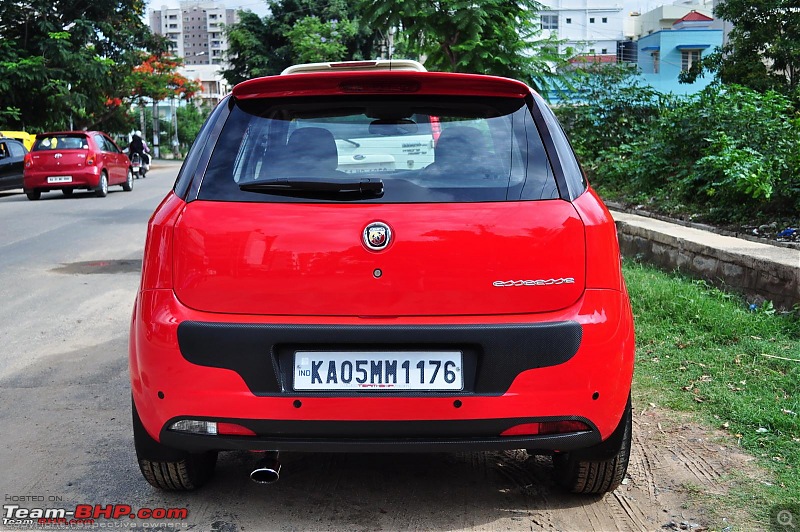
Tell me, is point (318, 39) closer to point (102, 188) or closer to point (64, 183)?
point (102, 188)

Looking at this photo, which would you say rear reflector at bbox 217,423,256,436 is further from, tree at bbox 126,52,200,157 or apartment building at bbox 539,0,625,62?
apartment building at bbox 539,0,625,62

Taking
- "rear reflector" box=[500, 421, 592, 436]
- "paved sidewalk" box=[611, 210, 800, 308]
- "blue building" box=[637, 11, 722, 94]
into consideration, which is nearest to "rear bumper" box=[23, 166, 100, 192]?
"paved sidewalk" box=[611, 210, 800, 308]

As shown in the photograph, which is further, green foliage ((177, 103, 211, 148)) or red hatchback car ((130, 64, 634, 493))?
green foliage ((177, 103, 211, 148))

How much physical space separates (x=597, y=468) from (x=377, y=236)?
4.02 ft

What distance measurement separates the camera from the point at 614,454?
328 cm

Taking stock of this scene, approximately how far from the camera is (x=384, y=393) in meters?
2.96

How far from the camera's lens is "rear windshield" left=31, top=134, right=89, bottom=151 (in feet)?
71.4

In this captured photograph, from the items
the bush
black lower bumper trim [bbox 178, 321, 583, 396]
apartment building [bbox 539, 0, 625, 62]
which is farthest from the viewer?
apartment building [bbox 539, 0, 625, 62]

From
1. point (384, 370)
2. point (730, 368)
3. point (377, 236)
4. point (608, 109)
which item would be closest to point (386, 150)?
point (377, 236)

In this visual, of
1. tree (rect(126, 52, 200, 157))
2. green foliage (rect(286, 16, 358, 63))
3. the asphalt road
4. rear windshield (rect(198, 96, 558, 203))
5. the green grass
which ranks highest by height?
green foliage (rect(286, 16, 358, 63))

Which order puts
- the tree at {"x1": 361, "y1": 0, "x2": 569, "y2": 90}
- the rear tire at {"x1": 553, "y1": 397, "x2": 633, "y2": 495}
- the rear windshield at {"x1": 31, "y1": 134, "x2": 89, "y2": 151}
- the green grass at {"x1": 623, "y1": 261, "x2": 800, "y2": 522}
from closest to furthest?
the rear tire at {"x1": 553, "y1": 397, "x2": 633, "y2": 495} < the green grass at {"x1": 623, "y1": 261, "x2": 800, "y2": 522} < the tree at {"x1": 361, "y1": 0, "x2": 569, "y2": 90} < the rear windshield at {"x1": 31, "y1": 134, "x2": 89, "y2": 151}

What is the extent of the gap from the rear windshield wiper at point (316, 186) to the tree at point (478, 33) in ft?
34.1

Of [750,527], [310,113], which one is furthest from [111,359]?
[750,527]

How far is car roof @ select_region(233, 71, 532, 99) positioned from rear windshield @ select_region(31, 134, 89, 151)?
19996 millimetres
